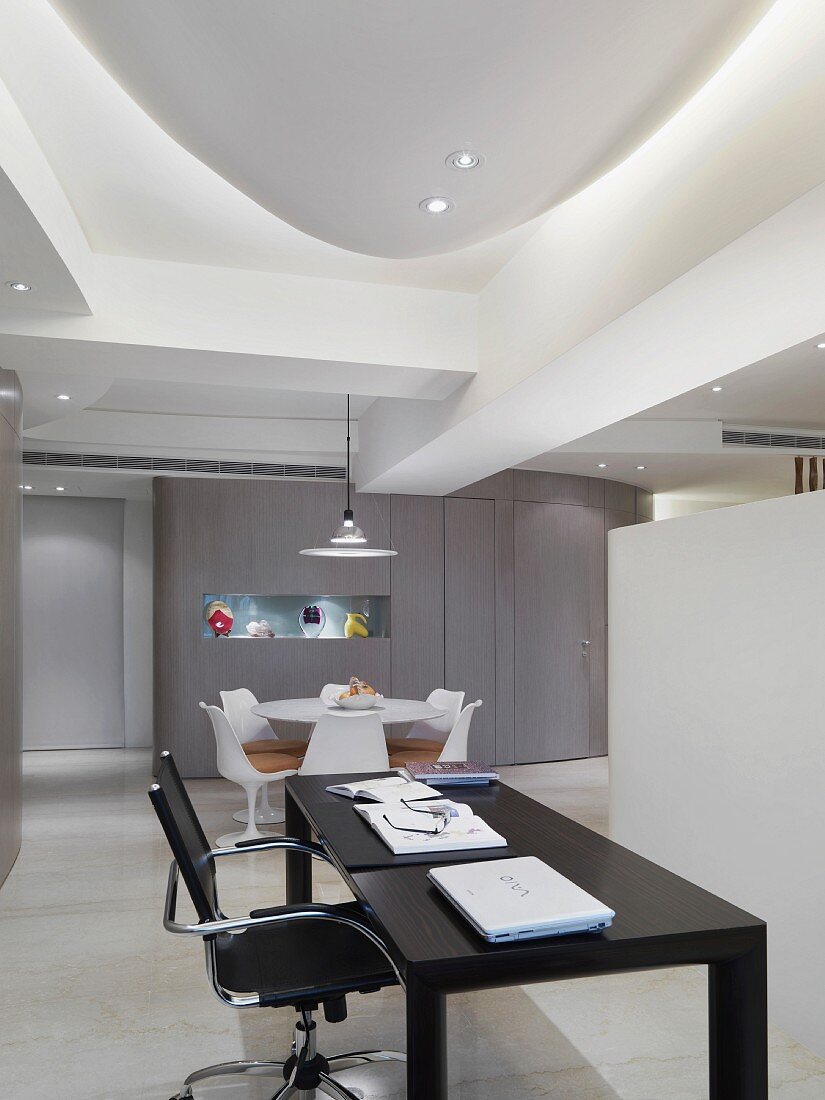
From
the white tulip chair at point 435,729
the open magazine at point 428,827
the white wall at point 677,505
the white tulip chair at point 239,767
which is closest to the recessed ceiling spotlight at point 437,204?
the open magazine at point 428,827

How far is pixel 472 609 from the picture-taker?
7570 mm

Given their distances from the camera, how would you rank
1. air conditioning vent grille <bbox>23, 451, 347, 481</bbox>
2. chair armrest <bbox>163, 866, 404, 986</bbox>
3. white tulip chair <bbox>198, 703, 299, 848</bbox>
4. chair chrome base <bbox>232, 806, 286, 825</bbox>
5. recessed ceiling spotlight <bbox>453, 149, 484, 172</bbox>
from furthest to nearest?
1. air conditioning vent grille <bbox>23, 451, 347, 481</bbox>
2. chair chrome base <bbox>232, 806, 286, 825</bbox>
3. white tulip chair <bbox>198, 703, 299, 848</bbox>
4. recessed ceiling spotlight <bbox>453, 149, 484, 172</bbox>
5. chair armrest <bbox>163, 866, 404, 986</bbox>

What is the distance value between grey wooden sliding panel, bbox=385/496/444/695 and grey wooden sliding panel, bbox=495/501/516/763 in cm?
51

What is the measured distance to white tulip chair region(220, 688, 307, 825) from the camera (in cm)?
561

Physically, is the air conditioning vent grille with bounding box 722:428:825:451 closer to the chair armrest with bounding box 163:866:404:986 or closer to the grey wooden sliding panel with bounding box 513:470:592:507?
the grey wooden sliding panel with bounding box 513:470:592:507

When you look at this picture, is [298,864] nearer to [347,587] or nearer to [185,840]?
[185,840]

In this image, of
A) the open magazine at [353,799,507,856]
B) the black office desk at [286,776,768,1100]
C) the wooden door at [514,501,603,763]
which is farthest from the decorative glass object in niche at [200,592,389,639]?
the black office desk at [286,776,768,1100]

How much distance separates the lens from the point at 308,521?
288 inches

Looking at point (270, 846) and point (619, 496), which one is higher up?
point (619, 496)

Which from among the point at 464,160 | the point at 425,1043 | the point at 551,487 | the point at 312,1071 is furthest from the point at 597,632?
the point at 425,1043

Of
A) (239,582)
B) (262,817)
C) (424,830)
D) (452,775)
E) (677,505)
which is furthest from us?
(677,505)

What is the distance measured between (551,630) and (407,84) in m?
6.24

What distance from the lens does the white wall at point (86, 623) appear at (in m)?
8.45

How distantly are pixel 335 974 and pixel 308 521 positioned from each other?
215 inches
